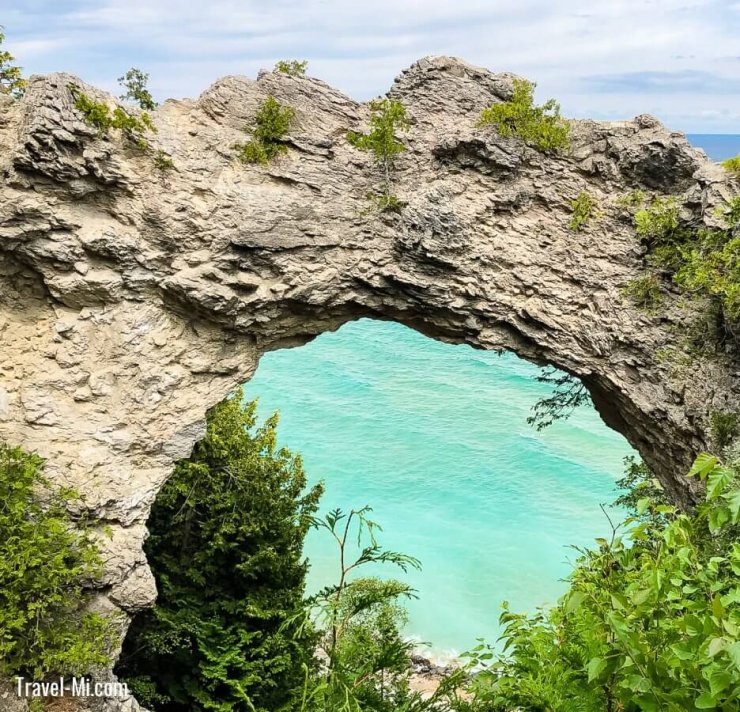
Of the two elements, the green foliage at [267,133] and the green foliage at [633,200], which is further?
the green foliage at [633,200]

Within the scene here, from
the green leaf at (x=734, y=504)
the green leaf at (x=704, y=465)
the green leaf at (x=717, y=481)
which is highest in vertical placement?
the green leaf at (x=704, y=465)

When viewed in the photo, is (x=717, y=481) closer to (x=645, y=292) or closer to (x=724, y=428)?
(x=724, y=428)

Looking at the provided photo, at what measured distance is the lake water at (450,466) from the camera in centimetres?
1927

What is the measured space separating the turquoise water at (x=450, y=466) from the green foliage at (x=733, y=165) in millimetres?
12571

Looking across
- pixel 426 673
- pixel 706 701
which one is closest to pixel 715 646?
pixel 706 701

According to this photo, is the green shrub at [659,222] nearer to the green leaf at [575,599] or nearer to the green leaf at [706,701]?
the green leaf at [575,599]

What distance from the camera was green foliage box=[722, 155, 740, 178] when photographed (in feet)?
27.2

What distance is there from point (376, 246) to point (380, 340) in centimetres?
2824

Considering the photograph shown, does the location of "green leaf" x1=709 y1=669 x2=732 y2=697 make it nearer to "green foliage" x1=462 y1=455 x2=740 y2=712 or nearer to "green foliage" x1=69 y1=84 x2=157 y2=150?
"green foliage" x1=462 y1=455 x2=740 y2=712

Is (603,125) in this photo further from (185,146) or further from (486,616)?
(486,616)

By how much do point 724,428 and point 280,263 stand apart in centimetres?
573

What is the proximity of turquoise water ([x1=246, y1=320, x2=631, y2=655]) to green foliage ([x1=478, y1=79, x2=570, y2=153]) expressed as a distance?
1234cm

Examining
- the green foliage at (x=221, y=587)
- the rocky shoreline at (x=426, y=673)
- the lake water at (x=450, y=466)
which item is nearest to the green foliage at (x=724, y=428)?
the green foliage at (x=221, y=587)

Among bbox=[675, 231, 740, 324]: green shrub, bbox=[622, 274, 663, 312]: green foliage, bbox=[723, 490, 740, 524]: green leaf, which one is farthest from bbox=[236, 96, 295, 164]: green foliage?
bbox=[723, 490, 740, 524]: green leaf
